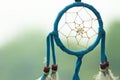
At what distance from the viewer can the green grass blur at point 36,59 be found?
4574mm

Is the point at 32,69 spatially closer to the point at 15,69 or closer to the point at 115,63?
the point at 15,69

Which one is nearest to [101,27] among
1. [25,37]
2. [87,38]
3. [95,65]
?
[87,38]

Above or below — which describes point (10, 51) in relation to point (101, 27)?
below

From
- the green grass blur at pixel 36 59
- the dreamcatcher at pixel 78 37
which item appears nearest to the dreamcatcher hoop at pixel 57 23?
the dreamcatcher at pixel 78 37

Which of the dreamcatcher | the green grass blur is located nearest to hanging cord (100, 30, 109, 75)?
the dreamcatcher

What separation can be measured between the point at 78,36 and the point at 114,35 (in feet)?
13.4

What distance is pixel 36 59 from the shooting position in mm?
4969

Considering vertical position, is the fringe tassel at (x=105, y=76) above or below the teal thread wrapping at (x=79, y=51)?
below

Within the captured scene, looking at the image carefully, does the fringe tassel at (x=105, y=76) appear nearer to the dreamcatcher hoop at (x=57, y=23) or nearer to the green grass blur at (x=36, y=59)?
the dreamcatcher hoop at (x=57, y=23)

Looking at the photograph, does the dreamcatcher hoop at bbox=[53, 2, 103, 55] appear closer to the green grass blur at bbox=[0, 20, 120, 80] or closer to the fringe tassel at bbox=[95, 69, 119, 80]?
the fringe tassel at bbox=[95, 69, 119, 80]

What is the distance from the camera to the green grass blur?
15.0 feet

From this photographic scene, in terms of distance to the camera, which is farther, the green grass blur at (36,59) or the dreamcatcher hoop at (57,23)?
the green grass blur at (36,59)

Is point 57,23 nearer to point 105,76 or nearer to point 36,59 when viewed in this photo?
point 105,76

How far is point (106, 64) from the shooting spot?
4.97ft
